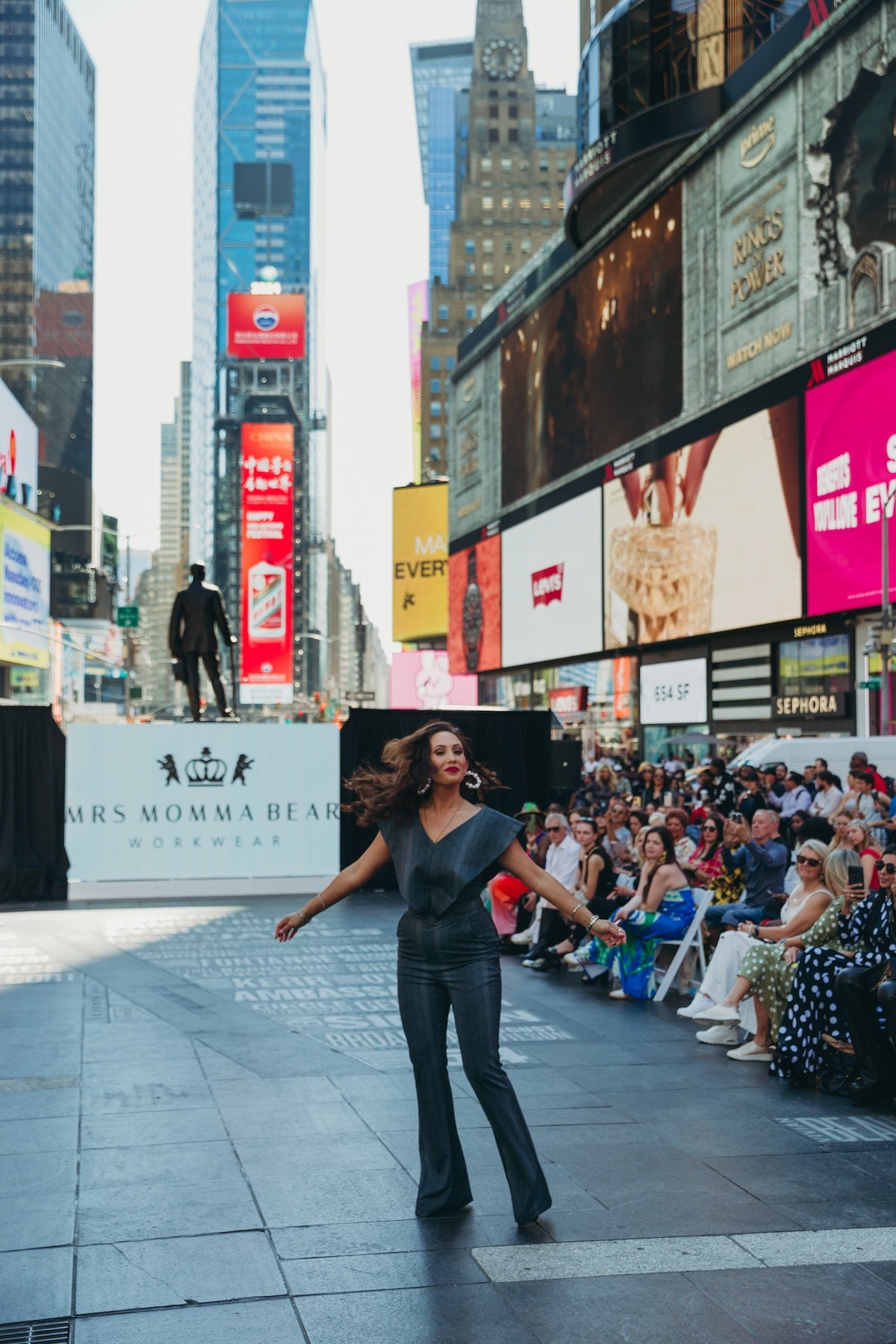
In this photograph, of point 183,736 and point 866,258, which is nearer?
point 183,736

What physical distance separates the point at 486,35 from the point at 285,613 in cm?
8434

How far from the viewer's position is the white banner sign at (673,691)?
41.0 metres

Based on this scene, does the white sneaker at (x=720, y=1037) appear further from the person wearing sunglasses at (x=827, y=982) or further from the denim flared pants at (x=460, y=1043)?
the denim flared pants at (x=460, y=1043)

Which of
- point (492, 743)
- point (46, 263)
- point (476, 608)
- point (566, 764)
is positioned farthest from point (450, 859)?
point (46, 263)

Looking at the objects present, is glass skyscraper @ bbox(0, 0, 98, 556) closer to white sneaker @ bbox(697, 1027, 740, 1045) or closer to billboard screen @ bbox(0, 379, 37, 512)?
billboard screen @ bbox(0, 379, 37, 512)

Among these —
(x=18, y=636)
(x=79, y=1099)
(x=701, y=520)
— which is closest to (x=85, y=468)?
(x=18, y=636)

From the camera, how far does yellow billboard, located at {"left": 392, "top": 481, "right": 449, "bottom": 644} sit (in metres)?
90.2

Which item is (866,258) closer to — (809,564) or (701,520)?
(809,564)

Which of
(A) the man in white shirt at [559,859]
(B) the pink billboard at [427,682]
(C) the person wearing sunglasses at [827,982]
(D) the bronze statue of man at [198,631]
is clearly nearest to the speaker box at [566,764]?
(D) the bronze statue of man at [198,631]

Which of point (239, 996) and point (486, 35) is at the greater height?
point (486, 35)

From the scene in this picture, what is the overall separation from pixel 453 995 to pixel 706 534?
111 feet

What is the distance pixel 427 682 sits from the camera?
87.6m

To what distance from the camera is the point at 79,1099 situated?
7422mm

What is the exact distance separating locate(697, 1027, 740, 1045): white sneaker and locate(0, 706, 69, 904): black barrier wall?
1049 cm
